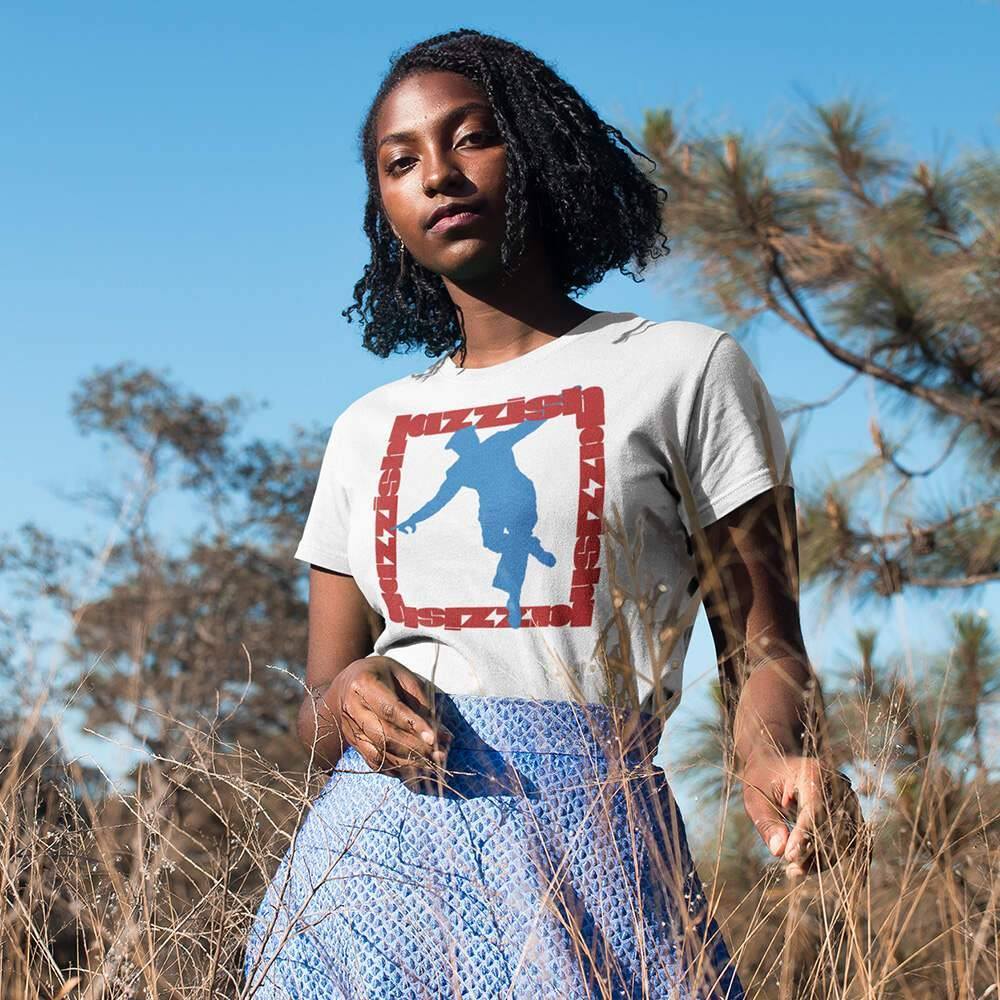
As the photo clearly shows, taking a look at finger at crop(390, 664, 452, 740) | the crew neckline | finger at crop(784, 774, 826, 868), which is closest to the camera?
finger at crop(784, 774, 826, 868)

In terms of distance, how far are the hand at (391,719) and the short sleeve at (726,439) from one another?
259mm

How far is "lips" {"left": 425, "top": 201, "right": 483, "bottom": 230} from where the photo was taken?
125 centimetres

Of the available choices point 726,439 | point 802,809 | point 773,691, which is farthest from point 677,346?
point 802,809

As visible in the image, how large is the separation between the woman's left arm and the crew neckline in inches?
9.2

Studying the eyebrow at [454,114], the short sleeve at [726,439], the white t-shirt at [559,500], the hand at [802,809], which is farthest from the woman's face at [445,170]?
the hand at [802,809]

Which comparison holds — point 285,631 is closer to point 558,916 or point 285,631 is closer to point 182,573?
point 182,573

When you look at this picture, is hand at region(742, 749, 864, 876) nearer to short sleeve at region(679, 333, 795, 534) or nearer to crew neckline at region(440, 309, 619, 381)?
short sleeve at region(679, 333, 795, 534)

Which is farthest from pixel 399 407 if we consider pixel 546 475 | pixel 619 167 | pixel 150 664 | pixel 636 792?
pixel 150 664

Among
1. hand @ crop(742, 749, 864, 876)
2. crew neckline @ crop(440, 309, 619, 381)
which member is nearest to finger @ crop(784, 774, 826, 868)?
hand @ crop(742, 749, 864, 876)

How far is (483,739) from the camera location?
1043mm

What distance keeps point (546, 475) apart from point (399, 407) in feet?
0.76

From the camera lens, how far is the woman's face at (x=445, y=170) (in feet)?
4.10

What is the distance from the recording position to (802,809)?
36.4 inches

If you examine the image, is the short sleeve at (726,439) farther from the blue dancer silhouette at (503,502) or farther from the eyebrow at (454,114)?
the eyebrow at (454,114)
